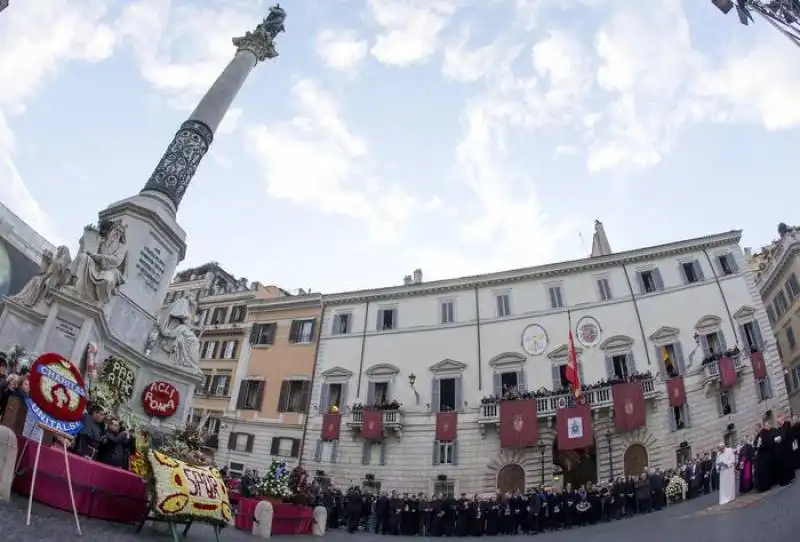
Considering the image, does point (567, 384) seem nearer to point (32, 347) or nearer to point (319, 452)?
point (319, 452)

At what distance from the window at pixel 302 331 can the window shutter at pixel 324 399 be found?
4.14m

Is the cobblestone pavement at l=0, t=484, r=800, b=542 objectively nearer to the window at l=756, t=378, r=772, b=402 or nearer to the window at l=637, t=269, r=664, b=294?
the window at l=756, t=378, r=772, b=402

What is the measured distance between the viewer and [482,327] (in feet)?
108

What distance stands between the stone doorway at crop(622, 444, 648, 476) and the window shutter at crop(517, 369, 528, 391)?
6227 millimetres

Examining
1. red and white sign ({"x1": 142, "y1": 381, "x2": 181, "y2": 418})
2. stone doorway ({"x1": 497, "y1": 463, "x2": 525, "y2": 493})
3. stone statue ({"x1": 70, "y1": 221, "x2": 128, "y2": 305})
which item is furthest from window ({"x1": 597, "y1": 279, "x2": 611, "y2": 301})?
stone statue ({"x1": 70, "y1": 221, "x2": 128, "y2": 305})

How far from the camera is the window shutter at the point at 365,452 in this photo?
3094 cm

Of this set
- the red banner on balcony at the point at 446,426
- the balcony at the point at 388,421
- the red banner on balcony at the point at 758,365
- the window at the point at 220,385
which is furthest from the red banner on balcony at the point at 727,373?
the window at the point at 220,385

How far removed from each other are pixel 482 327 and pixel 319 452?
1303 cm

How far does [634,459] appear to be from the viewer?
26.5 metres

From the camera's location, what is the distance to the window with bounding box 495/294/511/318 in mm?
32969

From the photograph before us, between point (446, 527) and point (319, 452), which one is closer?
point (446, 527)

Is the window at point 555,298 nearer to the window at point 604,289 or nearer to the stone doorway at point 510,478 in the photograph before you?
the window at point 604,289

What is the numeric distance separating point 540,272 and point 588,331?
4926 millimetres

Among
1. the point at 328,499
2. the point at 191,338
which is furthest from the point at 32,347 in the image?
the point at 328,499
